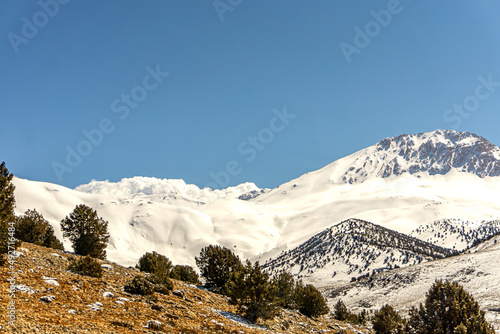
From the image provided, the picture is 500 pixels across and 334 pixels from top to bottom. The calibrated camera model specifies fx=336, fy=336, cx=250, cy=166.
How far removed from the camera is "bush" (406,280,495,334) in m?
19.8

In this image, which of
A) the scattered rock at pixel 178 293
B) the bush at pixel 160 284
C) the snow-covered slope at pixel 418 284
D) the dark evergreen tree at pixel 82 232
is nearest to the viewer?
the bush at pixel 160 284

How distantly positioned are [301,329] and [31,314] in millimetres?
16923

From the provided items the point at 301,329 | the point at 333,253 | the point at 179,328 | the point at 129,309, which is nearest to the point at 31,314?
the point at 129,309

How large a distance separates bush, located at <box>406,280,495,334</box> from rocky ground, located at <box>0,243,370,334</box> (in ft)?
25.7

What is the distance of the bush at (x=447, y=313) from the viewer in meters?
19.8

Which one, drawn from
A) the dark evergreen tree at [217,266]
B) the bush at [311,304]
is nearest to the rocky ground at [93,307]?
the dark evergreen tree at [217,266]

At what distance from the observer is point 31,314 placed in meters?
10.9

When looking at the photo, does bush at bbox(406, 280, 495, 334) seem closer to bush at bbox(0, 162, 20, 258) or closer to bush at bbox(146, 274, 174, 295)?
bush at bbox(146, 274, 174, 295)

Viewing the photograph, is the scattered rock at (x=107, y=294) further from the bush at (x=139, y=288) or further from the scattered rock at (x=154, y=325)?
the scattered rock at (x=154, y=325)


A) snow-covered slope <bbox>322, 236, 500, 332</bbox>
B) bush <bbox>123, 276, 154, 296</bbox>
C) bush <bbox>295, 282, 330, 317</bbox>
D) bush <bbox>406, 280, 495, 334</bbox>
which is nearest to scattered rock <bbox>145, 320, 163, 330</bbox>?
bush <bbox>123, 276, 154, 296</bbox>

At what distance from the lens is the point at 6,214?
18.3 metres

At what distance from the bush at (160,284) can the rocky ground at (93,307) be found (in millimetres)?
657

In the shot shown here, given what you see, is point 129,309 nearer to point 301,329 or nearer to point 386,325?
point 301,329

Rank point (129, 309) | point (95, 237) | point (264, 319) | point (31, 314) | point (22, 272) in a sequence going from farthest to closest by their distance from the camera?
point (95, 237) < point (264, 319) < point (22, 272) < point (129, 309) < point (31, 314)
